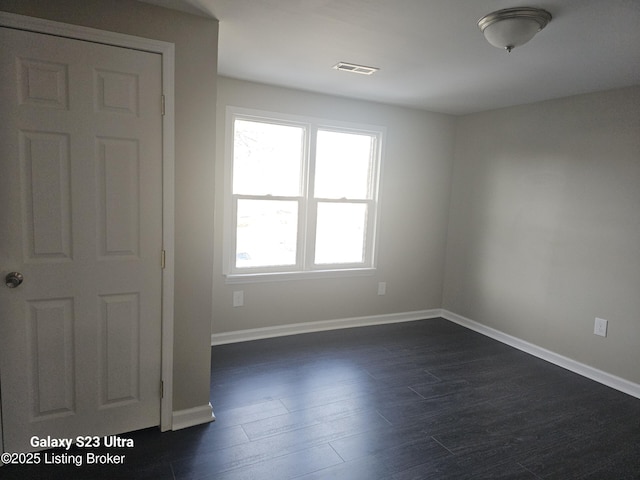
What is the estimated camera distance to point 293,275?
3.85 metres

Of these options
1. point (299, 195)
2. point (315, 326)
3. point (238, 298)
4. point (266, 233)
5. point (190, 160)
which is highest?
point (190, 160)

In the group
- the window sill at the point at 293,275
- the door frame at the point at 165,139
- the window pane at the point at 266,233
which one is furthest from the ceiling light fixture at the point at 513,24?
the window sill at the point at 293,275

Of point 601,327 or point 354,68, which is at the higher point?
point 354,68

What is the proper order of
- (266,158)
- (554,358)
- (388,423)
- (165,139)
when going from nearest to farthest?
(165,139)
(388,423)
(554,358)
(266,158)

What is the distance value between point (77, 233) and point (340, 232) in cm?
257

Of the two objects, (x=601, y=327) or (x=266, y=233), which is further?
(x=266, y=233)

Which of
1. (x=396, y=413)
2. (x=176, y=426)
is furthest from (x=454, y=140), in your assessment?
(x=176, y=426)

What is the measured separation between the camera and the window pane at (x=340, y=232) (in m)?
4.02

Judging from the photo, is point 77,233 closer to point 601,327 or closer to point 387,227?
point 387,227

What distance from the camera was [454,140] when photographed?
4586 millimetres

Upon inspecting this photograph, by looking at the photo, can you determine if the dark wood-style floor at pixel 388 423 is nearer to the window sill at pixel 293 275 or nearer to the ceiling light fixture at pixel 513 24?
the window sill at pixel 293 275

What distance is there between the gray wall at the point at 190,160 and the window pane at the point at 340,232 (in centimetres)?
181

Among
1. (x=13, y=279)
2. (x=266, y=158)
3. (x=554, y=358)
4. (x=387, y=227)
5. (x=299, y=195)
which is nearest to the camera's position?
(x=13, y=279)

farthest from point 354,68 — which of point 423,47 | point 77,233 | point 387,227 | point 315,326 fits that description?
point 315,326
